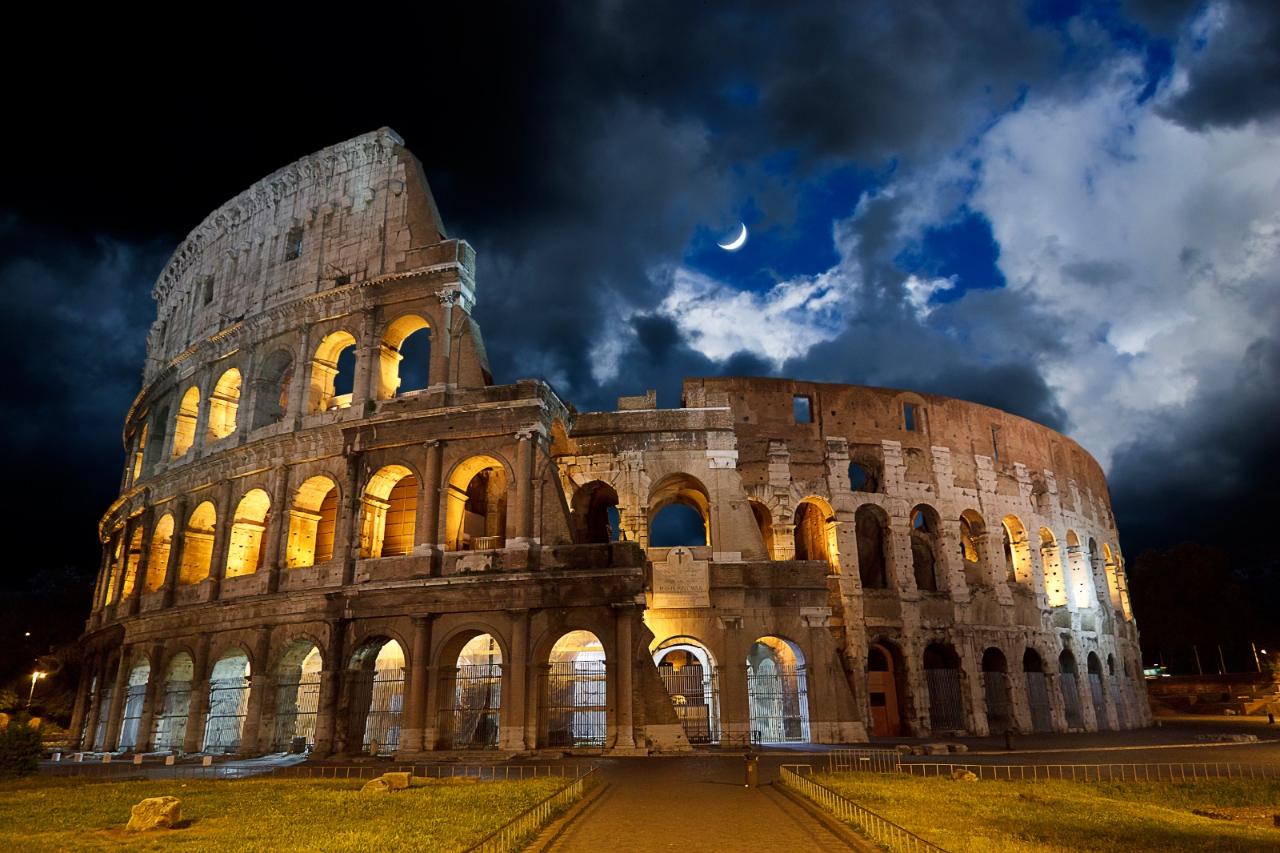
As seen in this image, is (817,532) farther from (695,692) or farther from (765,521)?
(695,692)

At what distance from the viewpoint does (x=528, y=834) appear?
888 centimetres

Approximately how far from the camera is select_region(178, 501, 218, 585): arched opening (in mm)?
25609

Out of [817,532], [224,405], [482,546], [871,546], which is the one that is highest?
[224,405]

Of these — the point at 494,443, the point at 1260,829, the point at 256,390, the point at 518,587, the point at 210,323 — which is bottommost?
the point at 1260,829

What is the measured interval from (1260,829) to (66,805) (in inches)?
637

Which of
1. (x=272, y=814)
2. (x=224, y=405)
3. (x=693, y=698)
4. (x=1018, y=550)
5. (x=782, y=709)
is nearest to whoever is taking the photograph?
(x=272, y=814)

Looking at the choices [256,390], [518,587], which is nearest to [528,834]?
[518,587]

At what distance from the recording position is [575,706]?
68.0 feet

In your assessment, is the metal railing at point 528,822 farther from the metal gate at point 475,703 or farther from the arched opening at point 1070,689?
the arched opening at point 1070,689

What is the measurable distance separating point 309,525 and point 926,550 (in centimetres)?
2124

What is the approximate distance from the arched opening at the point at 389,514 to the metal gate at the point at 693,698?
848cm

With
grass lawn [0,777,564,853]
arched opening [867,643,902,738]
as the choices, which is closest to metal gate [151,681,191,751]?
grass lawn [0,777,564,853]

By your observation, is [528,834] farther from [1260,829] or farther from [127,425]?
[127,425]

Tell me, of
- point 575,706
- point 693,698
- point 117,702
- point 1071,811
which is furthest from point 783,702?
point 117,702
